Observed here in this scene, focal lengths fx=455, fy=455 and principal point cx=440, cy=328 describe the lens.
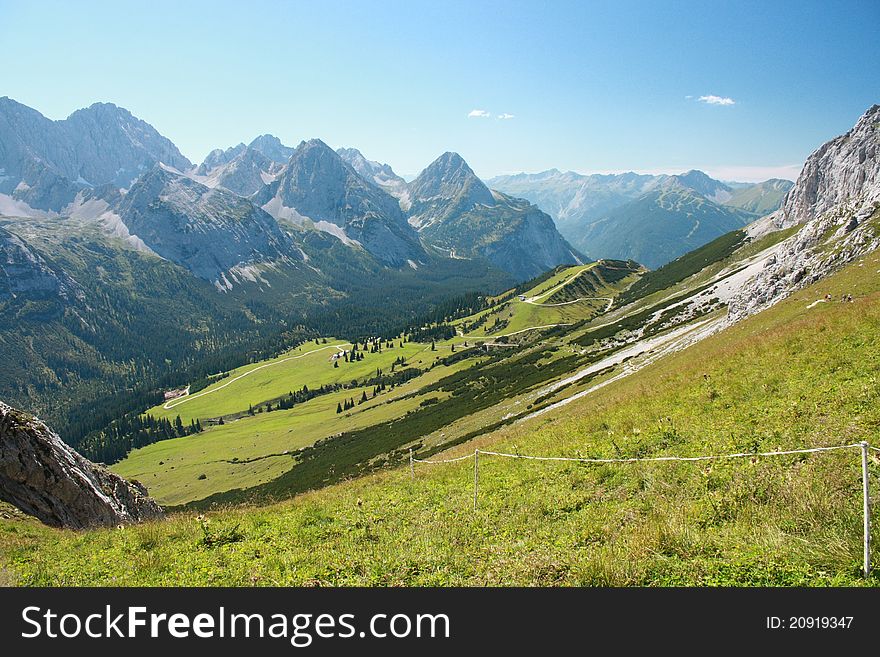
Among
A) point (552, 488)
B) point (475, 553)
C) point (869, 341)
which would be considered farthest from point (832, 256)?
point (475, 553)

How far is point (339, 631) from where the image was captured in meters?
7.56

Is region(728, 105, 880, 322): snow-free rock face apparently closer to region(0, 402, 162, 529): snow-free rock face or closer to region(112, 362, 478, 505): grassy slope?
region(0, 402, 162, 529): snow-free rock face

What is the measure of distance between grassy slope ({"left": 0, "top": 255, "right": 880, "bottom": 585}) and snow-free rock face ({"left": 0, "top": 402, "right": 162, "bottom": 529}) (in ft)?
15.7

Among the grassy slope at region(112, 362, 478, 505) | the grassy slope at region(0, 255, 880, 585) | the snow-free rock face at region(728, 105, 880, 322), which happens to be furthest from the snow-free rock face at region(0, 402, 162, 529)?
the grassy slope at region(112, 362, 478, 505)

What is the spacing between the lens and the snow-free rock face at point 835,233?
7710 cm

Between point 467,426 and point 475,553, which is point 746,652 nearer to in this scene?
point 475,553

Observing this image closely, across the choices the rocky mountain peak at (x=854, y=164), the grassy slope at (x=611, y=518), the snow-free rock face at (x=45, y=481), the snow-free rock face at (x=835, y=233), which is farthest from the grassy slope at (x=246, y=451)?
the rocky mountain peak at (x=854, y=164)

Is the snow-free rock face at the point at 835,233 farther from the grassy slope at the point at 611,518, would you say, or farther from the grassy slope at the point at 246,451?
the grassy slope at the point at 246,451

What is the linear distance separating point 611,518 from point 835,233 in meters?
131

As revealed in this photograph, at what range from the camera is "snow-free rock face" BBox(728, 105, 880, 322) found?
77.1 m

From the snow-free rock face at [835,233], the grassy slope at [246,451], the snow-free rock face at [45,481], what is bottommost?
the grassy slope at [246,451]

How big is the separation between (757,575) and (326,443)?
136 meters

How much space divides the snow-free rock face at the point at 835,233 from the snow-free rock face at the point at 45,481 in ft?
257

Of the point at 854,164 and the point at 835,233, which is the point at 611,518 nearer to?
the point at 835,233
